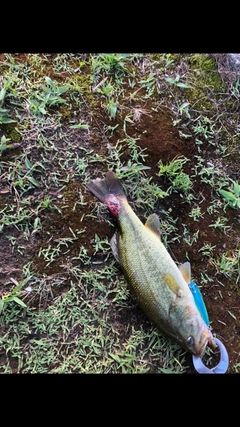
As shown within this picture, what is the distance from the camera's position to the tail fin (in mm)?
3680

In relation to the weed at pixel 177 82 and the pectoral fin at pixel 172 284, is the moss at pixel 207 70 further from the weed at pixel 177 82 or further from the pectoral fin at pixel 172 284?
the pectoral fin at pixel 172 284

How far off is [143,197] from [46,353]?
5.68 ft

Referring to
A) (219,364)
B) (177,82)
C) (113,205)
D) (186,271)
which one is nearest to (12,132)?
(113,205)

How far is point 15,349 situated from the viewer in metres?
3.55

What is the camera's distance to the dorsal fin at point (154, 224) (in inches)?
143

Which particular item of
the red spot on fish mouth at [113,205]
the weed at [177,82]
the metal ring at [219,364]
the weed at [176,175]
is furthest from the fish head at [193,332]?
the weed at [177,82]

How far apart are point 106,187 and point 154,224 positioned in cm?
58

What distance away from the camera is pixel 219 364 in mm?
3611

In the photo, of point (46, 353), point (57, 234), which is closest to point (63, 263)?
point (57, 234)

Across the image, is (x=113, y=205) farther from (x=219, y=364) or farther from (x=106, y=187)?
(x=219, y=364)

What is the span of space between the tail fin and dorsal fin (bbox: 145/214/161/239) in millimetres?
336

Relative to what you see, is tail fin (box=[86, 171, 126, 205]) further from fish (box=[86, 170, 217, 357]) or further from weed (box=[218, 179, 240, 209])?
weed (box=[218, 179, 240, 209])

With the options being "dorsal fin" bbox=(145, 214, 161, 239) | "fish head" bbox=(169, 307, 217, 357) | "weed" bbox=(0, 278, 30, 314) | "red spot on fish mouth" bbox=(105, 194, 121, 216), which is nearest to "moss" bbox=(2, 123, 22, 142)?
"red spot on fish mouth" bbox=(105, 194, 121, 216)

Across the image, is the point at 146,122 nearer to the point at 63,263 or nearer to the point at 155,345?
the point at 63,263
